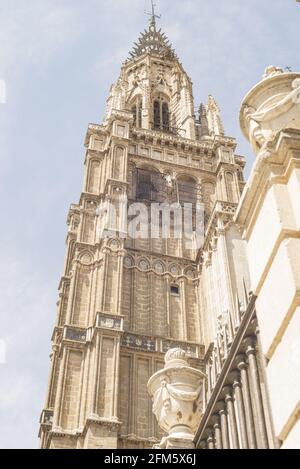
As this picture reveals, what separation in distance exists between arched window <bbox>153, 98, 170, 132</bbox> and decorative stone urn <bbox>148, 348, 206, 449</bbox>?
28.0 metres

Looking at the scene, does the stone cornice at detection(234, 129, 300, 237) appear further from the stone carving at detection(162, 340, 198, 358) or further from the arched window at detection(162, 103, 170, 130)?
the arched window at detection(162, 103, 170, 130)

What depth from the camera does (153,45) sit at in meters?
42.6

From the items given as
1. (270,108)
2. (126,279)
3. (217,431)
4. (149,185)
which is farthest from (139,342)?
(270,108)

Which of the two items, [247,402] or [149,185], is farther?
[149,185]

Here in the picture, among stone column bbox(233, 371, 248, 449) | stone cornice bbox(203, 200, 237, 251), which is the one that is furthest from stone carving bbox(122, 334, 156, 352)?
stone column bbox(233, 371, 248, 449)

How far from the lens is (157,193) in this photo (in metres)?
26.4

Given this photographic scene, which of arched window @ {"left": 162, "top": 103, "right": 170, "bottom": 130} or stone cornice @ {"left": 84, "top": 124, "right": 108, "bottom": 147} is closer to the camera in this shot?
stone cornice @ {"left": 84, "top": 124, "right": 108, "bottom": 147}

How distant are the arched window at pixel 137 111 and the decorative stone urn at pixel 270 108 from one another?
2814cm

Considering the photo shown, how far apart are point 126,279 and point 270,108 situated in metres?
17.7

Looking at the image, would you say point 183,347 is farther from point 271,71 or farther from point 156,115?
point 156,115

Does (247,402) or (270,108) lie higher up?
(270,108)

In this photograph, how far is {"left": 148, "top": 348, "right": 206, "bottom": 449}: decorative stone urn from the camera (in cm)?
587
